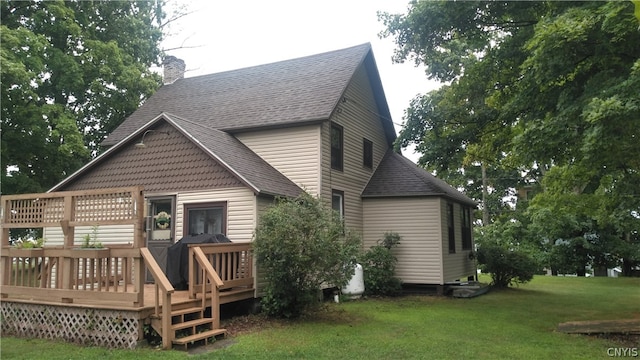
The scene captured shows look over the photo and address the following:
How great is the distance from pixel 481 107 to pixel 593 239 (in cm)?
1414

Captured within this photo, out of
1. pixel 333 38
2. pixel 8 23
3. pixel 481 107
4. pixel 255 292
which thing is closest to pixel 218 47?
pixel 333 38

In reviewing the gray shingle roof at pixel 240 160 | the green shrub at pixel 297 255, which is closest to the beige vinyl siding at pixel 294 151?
the gray shingle roof at pixel 240 160

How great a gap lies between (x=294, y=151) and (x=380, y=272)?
4352mm

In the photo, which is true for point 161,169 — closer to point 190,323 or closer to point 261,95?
point 261,95

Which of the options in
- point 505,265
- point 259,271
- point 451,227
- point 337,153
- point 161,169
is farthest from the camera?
point 505,265

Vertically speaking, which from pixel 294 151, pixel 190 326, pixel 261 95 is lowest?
pixel 190 326

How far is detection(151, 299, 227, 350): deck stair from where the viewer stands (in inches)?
283

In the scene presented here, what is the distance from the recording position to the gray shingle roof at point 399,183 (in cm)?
1443

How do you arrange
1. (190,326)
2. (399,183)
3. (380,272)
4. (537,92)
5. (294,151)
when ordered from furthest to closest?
(399,183)
(380,272)
(294,151)
(537,92)
(190,326)

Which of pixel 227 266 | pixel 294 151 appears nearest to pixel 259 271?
pixel 227 266

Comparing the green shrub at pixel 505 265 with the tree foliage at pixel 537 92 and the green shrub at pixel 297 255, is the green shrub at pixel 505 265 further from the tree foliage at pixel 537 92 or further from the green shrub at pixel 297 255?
the green shrub at pixel 297 255

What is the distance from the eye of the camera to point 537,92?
1045cm

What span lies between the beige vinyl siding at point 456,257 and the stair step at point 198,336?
27.3 feet

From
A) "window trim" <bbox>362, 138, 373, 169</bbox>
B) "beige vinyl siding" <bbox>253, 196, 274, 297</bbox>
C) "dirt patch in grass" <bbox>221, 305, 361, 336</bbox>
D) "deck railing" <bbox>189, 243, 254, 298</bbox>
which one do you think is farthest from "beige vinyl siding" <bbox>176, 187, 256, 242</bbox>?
"window trim" <bbox>362, 138, 373, 169</bbox>
